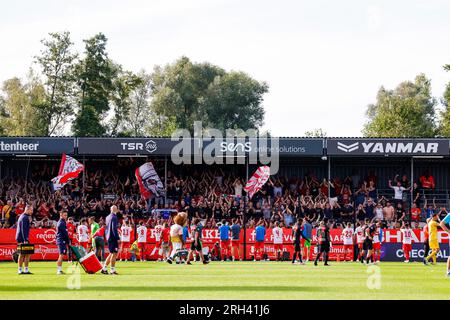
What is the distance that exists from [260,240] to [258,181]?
12.1 feet

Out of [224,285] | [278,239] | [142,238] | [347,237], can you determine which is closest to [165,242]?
[142,238]

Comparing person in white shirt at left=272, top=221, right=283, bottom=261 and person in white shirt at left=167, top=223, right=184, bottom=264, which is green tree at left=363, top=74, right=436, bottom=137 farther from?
person in white shirt at left=167, top=223, right=184, bottom=264

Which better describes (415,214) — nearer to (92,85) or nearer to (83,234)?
(83,234)

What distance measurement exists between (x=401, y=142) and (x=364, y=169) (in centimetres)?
521

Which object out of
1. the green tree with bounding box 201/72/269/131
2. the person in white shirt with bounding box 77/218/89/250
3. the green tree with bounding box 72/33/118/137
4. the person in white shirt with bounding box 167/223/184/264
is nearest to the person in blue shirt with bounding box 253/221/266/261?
the person in white shirt with bounding box 77/218/89/250

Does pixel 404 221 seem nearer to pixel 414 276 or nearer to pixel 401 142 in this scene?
pixel 401 142

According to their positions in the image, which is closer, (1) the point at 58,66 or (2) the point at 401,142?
(2) the point at 401,142

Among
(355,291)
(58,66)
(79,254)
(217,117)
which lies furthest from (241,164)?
(217,117)

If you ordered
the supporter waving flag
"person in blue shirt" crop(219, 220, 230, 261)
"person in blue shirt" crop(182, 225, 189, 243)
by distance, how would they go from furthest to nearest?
the supporter waving flag
"person in blue shirt" crop(219, 220, 230, 261)
"person in blue shirt" crop(182, 225, 189, 243)

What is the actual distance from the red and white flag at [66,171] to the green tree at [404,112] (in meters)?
43.9

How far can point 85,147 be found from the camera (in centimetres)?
4200

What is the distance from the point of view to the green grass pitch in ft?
58.1

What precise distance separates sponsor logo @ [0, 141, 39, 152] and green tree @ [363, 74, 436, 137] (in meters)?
44.7

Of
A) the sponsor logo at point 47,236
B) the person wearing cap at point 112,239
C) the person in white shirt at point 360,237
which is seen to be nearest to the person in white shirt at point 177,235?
the person wearing cap at point 112,239
